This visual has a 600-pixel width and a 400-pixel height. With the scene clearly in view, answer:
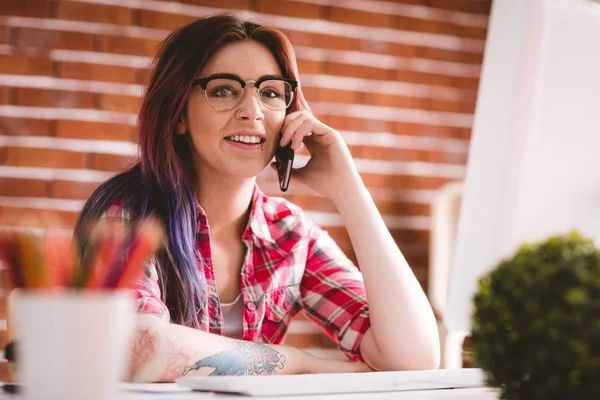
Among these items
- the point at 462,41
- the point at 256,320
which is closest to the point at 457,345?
the point at 256,320

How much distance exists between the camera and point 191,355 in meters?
1.03

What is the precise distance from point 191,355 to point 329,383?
40 centimetres

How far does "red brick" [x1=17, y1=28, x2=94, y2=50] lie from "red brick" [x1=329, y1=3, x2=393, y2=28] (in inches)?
43.0

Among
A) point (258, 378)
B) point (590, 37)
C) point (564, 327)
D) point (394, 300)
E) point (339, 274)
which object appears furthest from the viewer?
point (339, 274)

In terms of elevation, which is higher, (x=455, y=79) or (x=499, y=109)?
(x=455, y=79)

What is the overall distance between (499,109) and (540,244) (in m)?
0.26

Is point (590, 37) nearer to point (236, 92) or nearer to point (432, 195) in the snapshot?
point (236, 92)

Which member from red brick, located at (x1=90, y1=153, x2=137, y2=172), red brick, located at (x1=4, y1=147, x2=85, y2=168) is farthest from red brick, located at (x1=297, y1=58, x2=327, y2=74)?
red brick, located at (x1=4, y1=147, x2=85, y2=168)

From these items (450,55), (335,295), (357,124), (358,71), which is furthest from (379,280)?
(450,55)

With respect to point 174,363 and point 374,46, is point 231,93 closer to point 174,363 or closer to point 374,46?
point 174,363

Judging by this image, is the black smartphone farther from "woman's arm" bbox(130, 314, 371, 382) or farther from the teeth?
"woman's arm" bbox(130, 314, 371, 382)

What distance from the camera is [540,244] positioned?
58 centimetres

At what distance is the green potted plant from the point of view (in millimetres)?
527

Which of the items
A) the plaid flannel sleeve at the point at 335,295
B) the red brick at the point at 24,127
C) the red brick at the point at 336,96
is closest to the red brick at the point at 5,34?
the red brick at the point at 24,127
